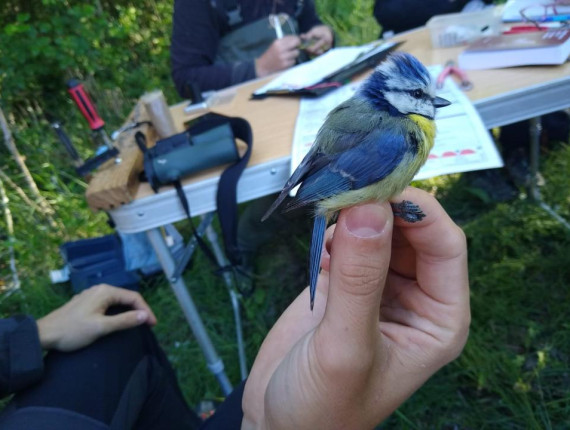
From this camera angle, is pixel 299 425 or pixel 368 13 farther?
pixel 368 13

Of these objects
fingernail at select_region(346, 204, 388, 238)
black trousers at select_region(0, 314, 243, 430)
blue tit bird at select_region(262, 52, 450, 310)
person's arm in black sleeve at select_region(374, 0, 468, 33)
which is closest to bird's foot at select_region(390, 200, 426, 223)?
blue tit bird at select_region(262, 52, 450, 310)

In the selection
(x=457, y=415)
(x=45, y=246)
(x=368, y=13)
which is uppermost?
(x=368, y=13)

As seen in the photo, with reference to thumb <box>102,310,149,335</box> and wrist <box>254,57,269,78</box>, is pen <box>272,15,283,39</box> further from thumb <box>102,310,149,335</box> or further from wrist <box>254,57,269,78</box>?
thumb <box>102,310,149,335</box>

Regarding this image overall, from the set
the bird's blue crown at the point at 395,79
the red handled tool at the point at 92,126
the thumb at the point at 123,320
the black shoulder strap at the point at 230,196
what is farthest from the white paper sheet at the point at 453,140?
the thumb at the point at 123,320

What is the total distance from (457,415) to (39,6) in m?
5.62

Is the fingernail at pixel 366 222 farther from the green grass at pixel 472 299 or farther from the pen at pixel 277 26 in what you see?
the pen at pixel 277 26

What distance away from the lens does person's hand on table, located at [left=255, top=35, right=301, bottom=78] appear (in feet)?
7.95

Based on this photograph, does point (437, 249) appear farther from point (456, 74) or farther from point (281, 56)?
point (281, 56)

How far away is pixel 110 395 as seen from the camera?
1.31 m

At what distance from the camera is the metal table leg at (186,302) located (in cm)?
150

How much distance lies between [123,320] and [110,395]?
277mm

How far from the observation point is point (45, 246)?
317 centimetres

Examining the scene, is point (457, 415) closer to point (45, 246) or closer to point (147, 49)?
point (45, 246)

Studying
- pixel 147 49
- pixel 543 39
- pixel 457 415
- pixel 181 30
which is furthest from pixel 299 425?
pixel 147 49
